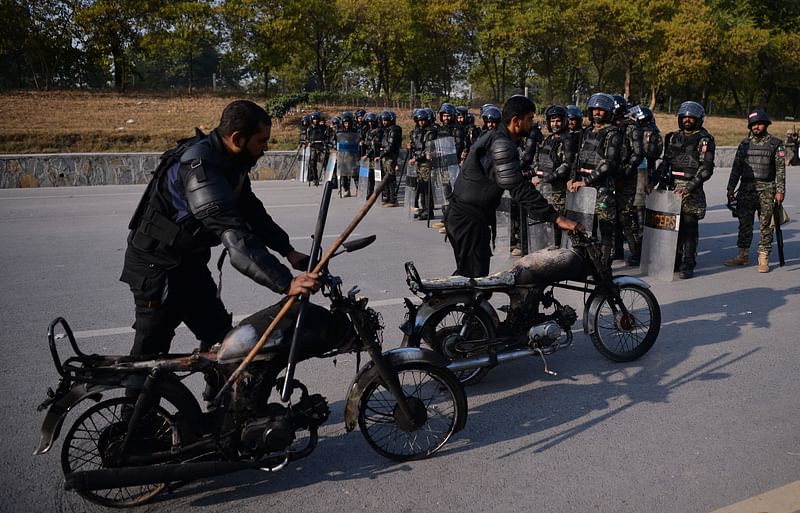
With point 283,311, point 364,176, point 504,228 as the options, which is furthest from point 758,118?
point 364,176

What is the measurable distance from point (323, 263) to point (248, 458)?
103cm

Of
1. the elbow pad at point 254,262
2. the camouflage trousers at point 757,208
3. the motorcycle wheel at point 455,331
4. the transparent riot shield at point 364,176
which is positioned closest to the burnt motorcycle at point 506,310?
the motorcycle wheel at point 455,331

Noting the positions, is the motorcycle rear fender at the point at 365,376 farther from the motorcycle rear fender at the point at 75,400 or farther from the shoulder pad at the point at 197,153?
the shoulder pad at the point at 197,153

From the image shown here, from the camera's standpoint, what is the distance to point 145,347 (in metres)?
3.50

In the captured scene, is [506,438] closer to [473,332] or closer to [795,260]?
[473,332]

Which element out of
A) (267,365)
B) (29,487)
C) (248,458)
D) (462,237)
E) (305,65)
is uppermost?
(305,65)

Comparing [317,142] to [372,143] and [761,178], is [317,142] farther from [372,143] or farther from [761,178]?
[761,178]

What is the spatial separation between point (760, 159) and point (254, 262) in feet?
23.0

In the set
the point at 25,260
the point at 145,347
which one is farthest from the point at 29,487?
the point at 25,260

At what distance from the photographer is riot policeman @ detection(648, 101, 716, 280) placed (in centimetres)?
779

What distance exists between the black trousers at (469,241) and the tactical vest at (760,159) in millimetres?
4574

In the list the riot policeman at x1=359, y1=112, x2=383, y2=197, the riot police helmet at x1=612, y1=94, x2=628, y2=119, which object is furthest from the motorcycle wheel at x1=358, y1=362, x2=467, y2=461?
the riot policeman at x1=359, y1=112, x2=383, y2=197

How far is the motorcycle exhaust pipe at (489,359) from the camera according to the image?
4.30 meters

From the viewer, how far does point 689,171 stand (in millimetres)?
8047
